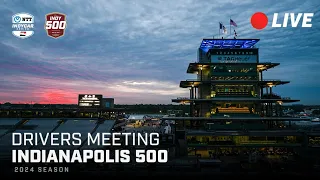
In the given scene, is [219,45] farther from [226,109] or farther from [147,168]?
[147,168]

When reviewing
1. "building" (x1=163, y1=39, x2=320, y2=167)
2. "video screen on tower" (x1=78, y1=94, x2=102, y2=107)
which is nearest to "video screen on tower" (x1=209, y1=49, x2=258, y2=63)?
"building" (x1=163, y1=39, x2=320, y2=167)

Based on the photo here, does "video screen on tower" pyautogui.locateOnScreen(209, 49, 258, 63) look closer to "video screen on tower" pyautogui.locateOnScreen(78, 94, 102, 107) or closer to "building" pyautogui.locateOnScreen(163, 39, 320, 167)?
"building" pyautogui.locateOnScreen(163, 39, 320, 167)

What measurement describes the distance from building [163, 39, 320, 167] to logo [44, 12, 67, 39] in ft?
93.2

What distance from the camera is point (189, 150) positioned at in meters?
43.7

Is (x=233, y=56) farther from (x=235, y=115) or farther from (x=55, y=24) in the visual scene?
(x=55, y=24)

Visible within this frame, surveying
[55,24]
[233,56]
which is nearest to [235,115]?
[233,56]

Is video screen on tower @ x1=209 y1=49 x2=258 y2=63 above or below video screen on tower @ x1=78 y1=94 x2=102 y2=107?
above

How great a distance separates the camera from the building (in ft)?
142

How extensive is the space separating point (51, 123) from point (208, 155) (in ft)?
234

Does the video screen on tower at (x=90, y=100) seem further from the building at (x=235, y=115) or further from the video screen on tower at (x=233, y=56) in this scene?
the video screen on tower at (x=233, y=56)

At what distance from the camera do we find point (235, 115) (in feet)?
153

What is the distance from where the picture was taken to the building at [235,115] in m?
43.3

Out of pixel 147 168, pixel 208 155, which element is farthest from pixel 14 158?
pixel 208 155

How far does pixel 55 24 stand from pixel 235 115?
41.3m
